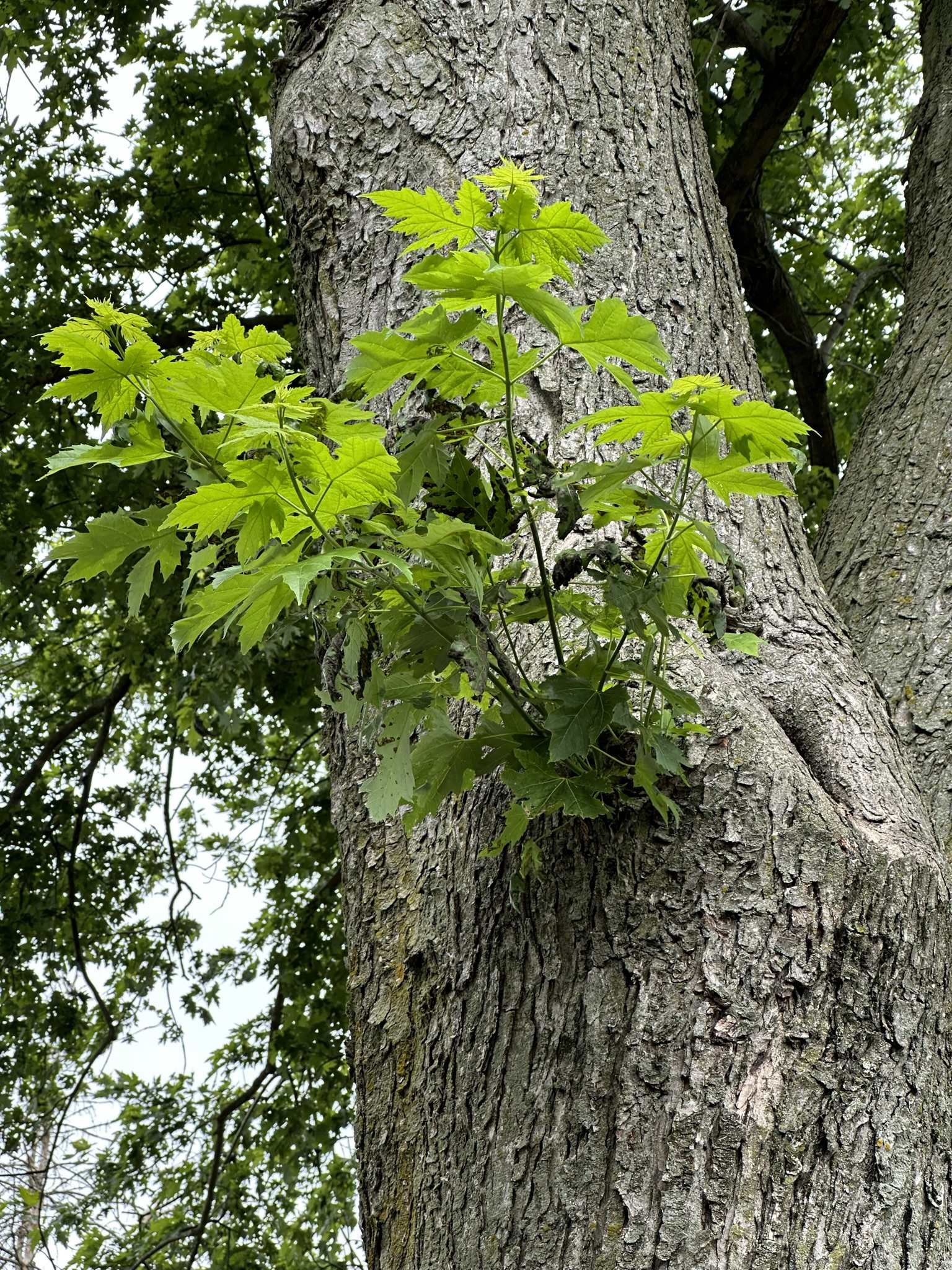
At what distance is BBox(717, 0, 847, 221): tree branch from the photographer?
407 centimetres

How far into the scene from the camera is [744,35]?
4.47 meters

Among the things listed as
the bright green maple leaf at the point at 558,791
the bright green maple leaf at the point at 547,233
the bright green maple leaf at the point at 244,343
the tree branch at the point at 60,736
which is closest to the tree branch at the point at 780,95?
the bright green maple leaf at the point at 547,233

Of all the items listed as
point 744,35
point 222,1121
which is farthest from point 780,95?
point 222,1121

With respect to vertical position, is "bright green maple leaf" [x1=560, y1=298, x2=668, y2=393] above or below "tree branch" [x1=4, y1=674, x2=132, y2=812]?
below

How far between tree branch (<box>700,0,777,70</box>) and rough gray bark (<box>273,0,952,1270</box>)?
3.40 m

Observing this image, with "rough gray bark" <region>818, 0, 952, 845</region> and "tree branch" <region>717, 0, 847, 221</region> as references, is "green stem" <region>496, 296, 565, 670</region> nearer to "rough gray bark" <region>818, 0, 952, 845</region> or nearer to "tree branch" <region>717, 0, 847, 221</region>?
"rough gray bark" <region>818, 0, 952, 845</region>

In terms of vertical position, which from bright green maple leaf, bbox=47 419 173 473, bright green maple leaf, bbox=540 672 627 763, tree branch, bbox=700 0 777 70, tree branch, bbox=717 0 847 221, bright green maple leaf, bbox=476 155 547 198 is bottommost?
bright green maple leaf, bbox=540 672 627 763

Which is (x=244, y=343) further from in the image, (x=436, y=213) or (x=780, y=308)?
(x=780, y=308)

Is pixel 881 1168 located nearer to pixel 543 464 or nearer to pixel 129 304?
pixel 543 464

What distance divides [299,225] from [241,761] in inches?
214

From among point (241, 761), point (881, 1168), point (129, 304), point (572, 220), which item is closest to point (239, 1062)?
point (241, 761)

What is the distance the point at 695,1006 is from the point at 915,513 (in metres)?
1.60

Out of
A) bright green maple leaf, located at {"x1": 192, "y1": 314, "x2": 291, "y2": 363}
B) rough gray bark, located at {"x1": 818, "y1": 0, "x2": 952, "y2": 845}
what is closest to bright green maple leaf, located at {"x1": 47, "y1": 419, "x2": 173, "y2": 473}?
bright green maple leaf, located at {"x1": 192, "y1": 314, "x2": 291, "y2": 363}

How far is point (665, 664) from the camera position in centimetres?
139
